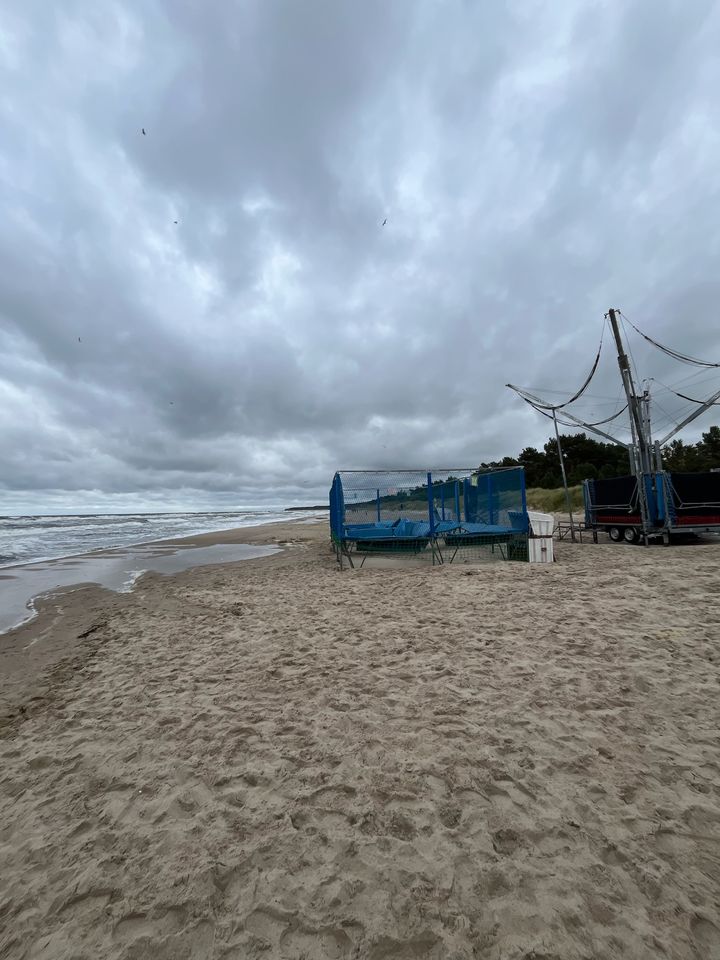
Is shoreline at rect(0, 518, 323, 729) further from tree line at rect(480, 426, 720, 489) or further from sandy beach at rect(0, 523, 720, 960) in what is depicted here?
tree line at rect(480, 426, 720, 489)

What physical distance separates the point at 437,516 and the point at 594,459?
A: 164ft

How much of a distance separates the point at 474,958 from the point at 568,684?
9.01ft

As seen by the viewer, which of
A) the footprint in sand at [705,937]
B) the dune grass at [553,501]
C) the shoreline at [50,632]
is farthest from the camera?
the dune grass at [553,501]

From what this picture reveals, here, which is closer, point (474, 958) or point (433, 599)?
point (474, 958)

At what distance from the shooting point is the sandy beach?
6.31 feet

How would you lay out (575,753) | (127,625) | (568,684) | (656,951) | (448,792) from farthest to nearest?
(127,625) < (568,684) < (575,753) < (448,792) < (656,951)

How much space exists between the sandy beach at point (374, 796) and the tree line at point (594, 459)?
142ft

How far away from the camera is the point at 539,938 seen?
1817 mm

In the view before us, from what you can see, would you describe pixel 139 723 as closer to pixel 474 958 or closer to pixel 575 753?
pixel 474 958

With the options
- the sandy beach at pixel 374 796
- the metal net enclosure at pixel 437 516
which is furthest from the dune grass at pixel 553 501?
the sandy beach at pixel 374 796

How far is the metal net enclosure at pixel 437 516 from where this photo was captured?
12.1 m

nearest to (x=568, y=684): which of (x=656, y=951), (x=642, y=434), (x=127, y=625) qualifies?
(x=656, y=951)

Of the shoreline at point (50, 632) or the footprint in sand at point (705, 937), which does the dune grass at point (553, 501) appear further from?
the footprint in sand at point (705, 937)

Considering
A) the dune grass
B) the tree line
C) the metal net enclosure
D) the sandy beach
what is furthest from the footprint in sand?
the tree line
